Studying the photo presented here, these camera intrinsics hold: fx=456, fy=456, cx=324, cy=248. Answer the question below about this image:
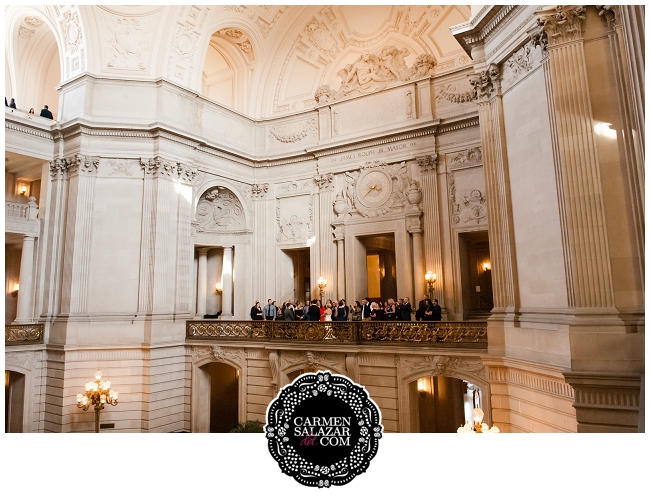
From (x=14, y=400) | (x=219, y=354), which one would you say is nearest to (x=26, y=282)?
(x=14, y=400)

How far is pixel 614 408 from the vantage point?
19.6 ft

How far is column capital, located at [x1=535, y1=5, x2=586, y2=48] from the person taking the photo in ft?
23.3

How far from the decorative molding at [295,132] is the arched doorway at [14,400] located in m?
11.7

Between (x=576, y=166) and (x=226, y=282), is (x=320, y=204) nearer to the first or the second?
(x=226, y=282)

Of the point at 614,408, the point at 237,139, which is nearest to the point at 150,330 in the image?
the point at 237,139

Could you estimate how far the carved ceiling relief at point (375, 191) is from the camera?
15.4 m

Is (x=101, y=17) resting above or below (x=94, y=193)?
above

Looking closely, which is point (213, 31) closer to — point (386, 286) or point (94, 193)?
point (94, 193)

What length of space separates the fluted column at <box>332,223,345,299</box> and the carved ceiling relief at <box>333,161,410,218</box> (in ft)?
1.67

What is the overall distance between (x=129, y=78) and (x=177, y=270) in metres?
6.27

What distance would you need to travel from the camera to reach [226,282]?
17328 mm

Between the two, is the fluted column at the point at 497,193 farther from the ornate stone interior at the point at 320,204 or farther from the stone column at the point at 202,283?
the stone column at the point at 202,283

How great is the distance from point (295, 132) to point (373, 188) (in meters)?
4.13

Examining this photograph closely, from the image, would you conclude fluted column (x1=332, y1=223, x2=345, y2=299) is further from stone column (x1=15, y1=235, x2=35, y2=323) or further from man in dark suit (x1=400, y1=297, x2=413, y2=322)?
stone column (x1=15, y1=235, x2=35, y2=323)
